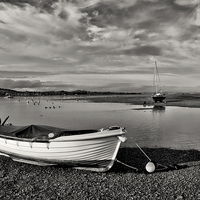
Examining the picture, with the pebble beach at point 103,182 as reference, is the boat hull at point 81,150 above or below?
above

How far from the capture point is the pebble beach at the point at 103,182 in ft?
26.7

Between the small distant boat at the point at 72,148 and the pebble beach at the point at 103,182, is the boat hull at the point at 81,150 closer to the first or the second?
the small distant boat at the point at 72,148

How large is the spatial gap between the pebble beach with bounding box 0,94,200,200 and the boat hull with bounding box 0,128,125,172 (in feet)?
1.41

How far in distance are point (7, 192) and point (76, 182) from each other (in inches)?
110

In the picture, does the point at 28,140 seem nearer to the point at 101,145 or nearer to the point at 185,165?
the point at 101,145

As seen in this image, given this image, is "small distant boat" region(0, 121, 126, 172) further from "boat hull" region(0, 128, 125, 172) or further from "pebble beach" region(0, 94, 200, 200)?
"pebble beach" region(0, 94, 200, 200)

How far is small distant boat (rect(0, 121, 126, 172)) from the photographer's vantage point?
10172 mm

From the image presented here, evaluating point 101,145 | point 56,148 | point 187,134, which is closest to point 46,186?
point 56,148

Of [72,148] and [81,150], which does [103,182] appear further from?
[72,148]

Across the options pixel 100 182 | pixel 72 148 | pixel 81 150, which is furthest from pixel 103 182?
pixel 72 148

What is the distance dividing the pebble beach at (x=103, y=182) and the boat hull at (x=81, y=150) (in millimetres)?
431

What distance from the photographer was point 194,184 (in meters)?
8.75

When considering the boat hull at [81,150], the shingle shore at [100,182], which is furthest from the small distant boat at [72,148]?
the shingle shore at [100,182]

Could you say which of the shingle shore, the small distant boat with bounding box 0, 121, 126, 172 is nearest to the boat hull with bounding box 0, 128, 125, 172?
the small distant boat with bounding box 0, 121, 126, 172
